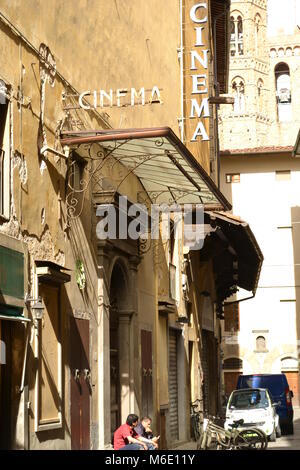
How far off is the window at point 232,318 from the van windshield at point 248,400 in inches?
1107

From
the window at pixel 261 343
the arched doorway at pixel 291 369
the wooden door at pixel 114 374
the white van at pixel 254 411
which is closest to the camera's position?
the wooden door at pixel 114 374

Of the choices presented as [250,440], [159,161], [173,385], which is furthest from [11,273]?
[173,385]

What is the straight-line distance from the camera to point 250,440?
19781 mm

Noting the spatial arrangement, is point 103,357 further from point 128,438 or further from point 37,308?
point 37,308

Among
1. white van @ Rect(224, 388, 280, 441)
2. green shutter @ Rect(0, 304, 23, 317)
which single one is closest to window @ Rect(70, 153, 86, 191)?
green shutter @ Rect(0, 304, 23, 317)

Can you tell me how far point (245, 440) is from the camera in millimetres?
19312

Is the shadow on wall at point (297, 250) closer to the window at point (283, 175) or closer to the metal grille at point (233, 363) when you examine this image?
the window at point (283, 175)

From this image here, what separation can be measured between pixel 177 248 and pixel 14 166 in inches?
511

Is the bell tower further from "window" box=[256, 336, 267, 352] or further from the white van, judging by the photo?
the white van

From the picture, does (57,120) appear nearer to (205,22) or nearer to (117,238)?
(117,238)

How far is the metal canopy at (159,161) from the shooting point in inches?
527

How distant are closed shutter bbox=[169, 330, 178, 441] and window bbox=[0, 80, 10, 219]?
12.5m

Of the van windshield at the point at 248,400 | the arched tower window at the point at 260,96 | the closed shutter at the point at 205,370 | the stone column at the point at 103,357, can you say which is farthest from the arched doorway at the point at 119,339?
the arched tower window at the point at 260,96

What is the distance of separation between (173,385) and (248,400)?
241cm
